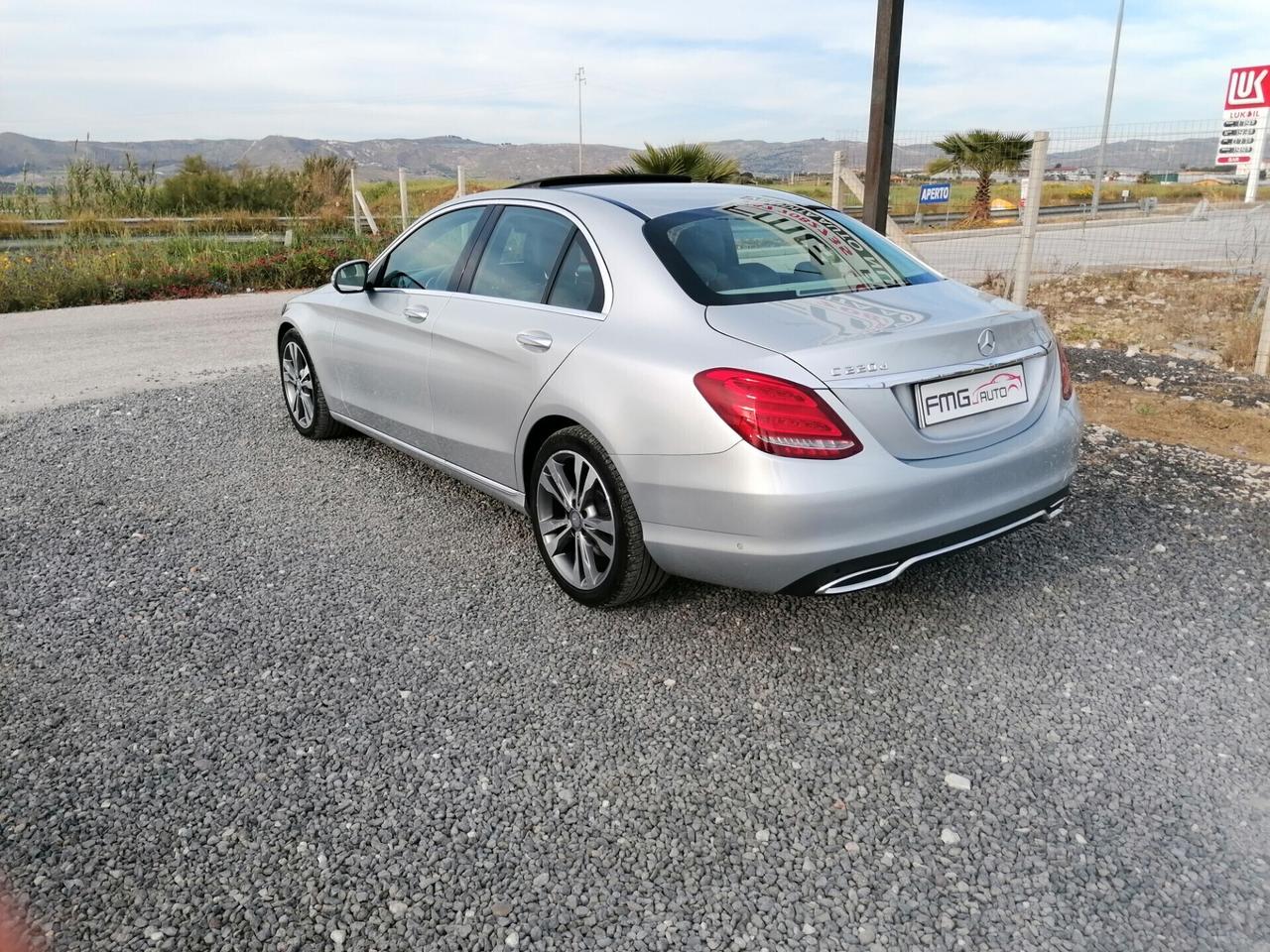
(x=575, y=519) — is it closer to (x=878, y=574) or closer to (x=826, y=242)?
(x=878, y=574)

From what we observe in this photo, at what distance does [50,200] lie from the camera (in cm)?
2094

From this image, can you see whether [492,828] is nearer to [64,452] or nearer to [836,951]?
[836,951]

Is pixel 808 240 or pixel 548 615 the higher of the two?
pixel 808 240

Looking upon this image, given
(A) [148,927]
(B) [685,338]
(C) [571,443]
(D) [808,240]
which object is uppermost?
(D) [808,240]

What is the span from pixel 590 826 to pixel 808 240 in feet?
8.13

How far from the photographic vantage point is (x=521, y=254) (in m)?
4.21

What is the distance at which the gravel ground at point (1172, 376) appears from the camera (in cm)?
695

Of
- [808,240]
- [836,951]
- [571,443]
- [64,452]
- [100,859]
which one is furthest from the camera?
[64,452]

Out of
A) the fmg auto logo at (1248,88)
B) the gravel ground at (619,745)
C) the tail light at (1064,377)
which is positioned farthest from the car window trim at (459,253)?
the fmg auto logo at (1248,88)

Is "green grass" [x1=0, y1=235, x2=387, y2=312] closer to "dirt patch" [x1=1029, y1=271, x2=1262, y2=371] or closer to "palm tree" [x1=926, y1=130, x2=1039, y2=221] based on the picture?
"palm tree" [x1=926, y1=130, x2=1039, y2=221]

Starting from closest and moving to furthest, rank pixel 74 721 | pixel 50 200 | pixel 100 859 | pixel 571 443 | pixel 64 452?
pixel 100 859
pixel 74 721
pixel 571 443
pixel 64 452
pixel 50 200

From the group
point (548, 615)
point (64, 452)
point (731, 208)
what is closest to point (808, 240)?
→ point (731, 208)

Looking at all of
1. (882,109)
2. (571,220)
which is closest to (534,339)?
(571,220)

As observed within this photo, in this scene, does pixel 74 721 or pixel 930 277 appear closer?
pixel 74 721
